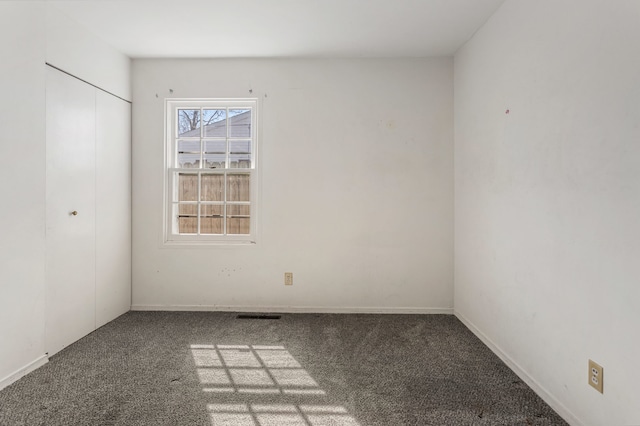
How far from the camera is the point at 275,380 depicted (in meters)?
2.45

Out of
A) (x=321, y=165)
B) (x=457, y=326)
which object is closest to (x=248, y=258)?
(x=321, y=165)

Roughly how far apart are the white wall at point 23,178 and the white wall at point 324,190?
4.12 ft

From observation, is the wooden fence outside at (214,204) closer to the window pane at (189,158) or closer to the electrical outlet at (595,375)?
the window pane at (189,158)

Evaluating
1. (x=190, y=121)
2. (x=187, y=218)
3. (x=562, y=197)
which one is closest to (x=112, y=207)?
(x=187, y=218)

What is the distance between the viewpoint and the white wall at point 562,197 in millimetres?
1637

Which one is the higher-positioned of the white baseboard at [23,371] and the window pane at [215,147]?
the window pane at [215,147]

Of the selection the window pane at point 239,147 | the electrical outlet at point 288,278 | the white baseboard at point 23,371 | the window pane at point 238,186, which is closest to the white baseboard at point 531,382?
the electrical outlet at point 288,278

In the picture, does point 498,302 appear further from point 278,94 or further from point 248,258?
point 278,94

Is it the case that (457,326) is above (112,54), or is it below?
below

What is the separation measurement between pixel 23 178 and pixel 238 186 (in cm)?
189

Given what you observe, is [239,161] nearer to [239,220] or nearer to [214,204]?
[214,204]

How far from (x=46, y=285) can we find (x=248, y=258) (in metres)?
1.74

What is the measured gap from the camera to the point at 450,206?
3.84m

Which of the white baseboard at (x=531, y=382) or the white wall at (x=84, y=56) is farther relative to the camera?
the white wall at (x=84, y=56)
